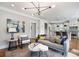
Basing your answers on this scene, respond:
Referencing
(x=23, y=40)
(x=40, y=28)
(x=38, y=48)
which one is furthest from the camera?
(x=40, y=28)

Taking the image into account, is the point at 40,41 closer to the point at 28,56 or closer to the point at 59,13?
the point at 28,56

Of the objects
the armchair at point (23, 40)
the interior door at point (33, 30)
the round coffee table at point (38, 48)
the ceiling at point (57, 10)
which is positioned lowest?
the round coffee table at point (38, 48)

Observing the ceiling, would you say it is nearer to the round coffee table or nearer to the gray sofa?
the gray sofa

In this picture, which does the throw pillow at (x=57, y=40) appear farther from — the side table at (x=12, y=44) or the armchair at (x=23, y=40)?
the side table at (x=12, y=44)

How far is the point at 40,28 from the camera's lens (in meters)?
2.99

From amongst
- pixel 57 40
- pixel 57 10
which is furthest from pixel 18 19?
pixel 57 40

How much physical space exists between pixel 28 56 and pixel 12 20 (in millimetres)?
1176

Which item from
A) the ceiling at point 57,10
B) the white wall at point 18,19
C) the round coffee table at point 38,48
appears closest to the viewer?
the ceiling at point 57,10

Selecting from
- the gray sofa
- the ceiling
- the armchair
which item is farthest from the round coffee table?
the ceiling

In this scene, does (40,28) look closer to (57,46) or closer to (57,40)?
(57,40)

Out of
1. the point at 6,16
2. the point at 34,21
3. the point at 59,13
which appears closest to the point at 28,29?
the point at 34,21

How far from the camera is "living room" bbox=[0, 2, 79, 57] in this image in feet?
8.29

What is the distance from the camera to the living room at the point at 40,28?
253cm

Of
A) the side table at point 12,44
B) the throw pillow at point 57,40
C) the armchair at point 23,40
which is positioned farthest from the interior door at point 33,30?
the throw pillow at point 57,40
